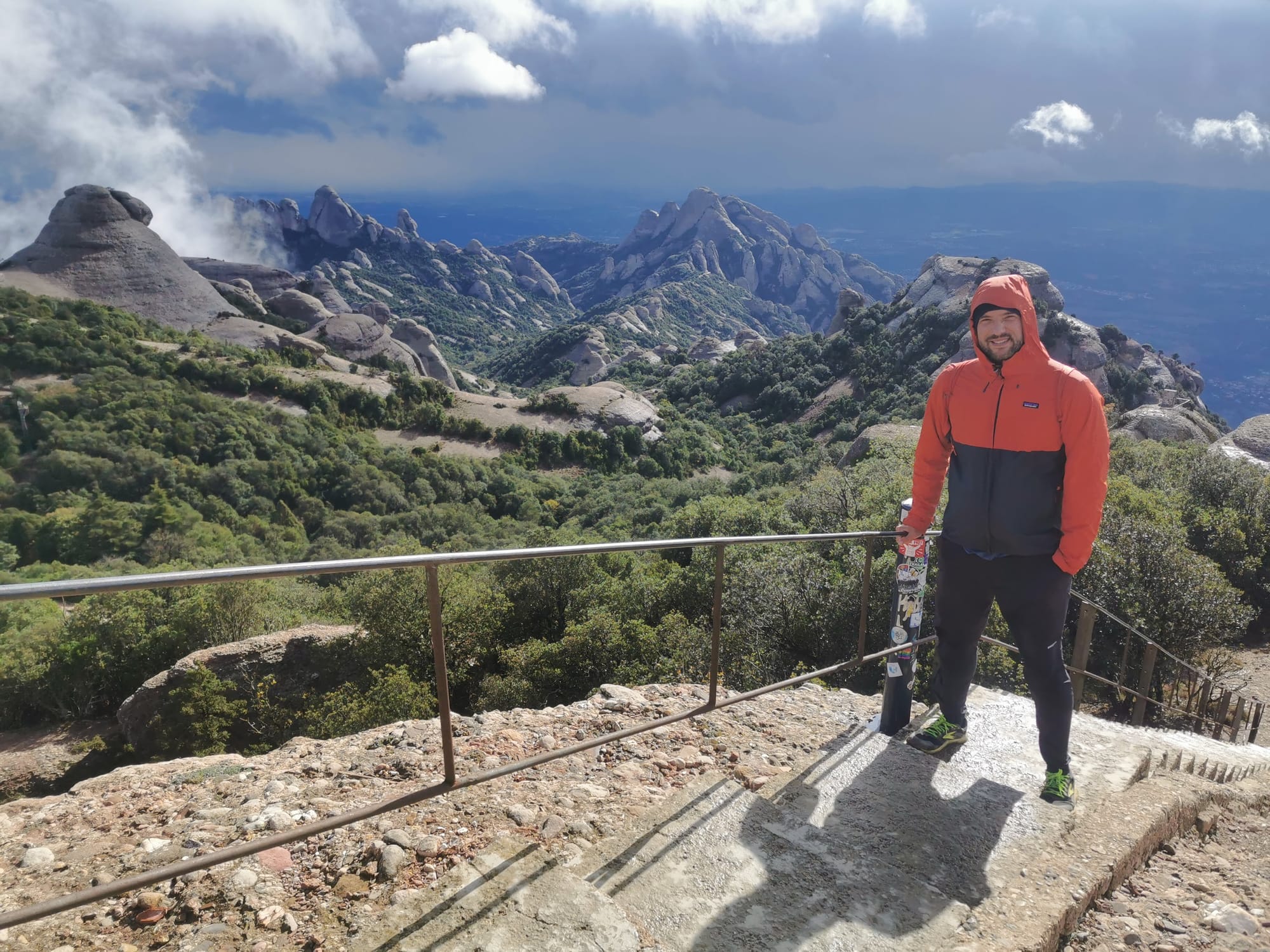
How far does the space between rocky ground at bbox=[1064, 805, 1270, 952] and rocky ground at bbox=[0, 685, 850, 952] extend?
1231mm

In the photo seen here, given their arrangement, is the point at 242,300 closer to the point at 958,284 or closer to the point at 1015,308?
the point at 958,284

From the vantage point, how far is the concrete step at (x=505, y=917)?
1777 mm

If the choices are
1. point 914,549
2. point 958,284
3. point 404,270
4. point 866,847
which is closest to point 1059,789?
point 866,847

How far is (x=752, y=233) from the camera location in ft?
639

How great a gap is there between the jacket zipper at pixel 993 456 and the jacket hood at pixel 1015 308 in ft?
0.18

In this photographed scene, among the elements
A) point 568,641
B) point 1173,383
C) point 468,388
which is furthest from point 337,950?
point 468,388

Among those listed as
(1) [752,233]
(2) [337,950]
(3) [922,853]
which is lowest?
(3) [922,853]

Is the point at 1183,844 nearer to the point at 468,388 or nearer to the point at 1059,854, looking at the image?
the point at 1059,854

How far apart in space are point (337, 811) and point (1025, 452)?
122 inches

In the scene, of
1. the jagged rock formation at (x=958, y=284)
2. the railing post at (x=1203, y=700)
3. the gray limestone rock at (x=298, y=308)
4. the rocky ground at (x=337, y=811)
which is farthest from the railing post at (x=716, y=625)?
the gray limestone rock at (x=298, y=308)

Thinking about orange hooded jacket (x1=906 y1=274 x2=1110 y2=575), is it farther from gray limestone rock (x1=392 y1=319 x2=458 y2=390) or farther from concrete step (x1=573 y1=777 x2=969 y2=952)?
gray limestone rock (x1=392 y1=319 x2=458 y2=390)

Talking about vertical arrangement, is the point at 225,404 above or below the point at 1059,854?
below

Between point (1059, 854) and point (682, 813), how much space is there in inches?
53.4

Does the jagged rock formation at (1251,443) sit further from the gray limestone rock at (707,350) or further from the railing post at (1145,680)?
the gray limestone rock at (707,350)
